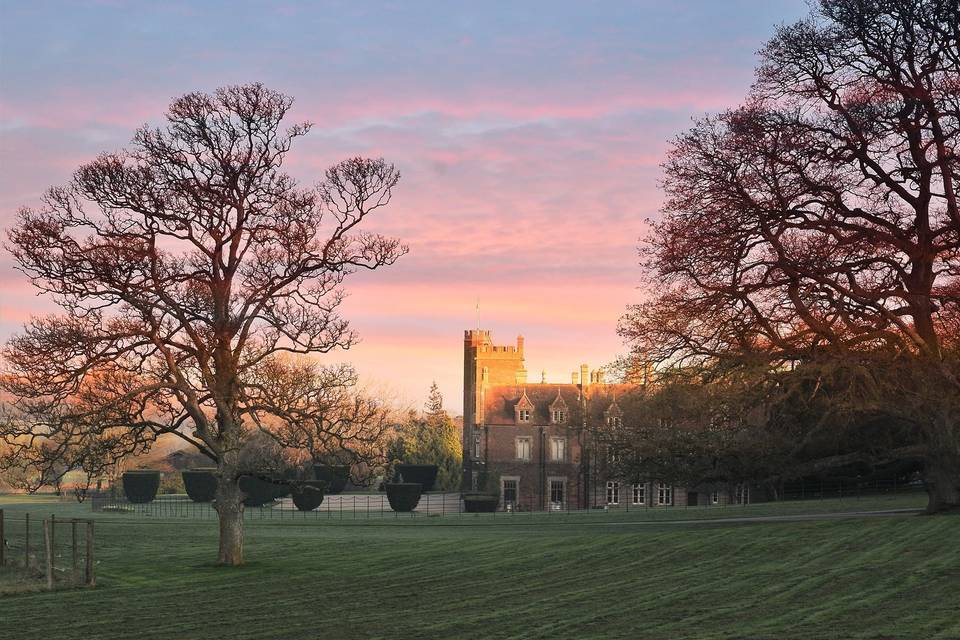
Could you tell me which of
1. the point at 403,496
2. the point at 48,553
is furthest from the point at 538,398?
the point at 48,553

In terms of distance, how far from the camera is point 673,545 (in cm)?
2909

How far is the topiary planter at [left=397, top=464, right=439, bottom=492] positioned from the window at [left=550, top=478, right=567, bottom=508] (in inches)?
444

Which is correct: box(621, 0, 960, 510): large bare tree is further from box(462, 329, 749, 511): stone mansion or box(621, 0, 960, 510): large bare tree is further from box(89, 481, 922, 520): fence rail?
box(462, 329, 749, 511): stone mansion

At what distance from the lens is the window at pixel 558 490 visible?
8481 cm

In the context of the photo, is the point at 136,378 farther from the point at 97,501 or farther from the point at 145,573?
the point at 97,501

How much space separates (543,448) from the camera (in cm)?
8525

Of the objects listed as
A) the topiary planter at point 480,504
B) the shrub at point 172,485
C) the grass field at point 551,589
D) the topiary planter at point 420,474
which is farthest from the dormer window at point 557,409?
the grass field at point 551,589

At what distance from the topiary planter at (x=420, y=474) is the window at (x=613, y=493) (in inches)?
643

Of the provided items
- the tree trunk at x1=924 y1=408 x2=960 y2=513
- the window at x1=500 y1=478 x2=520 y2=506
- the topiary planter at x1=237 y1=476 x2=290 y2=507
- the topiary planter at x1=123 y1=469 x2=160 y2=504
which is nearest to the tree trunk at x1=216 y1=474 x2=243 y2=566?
the tree trunk at x1=924 y1=408 x2=960 y2=513

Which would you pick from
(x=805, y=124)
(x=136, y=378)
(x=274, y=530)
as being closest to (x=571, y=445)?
(x=274, y=530)

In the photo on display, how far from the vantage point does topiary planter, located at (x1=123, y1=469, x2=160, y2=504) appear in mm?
74125

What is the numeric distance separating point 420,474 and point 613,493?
17.5 meters

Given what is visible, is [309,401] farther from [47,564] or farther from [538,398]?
[538,398]

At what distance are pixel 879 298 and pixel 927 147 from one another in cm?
449
